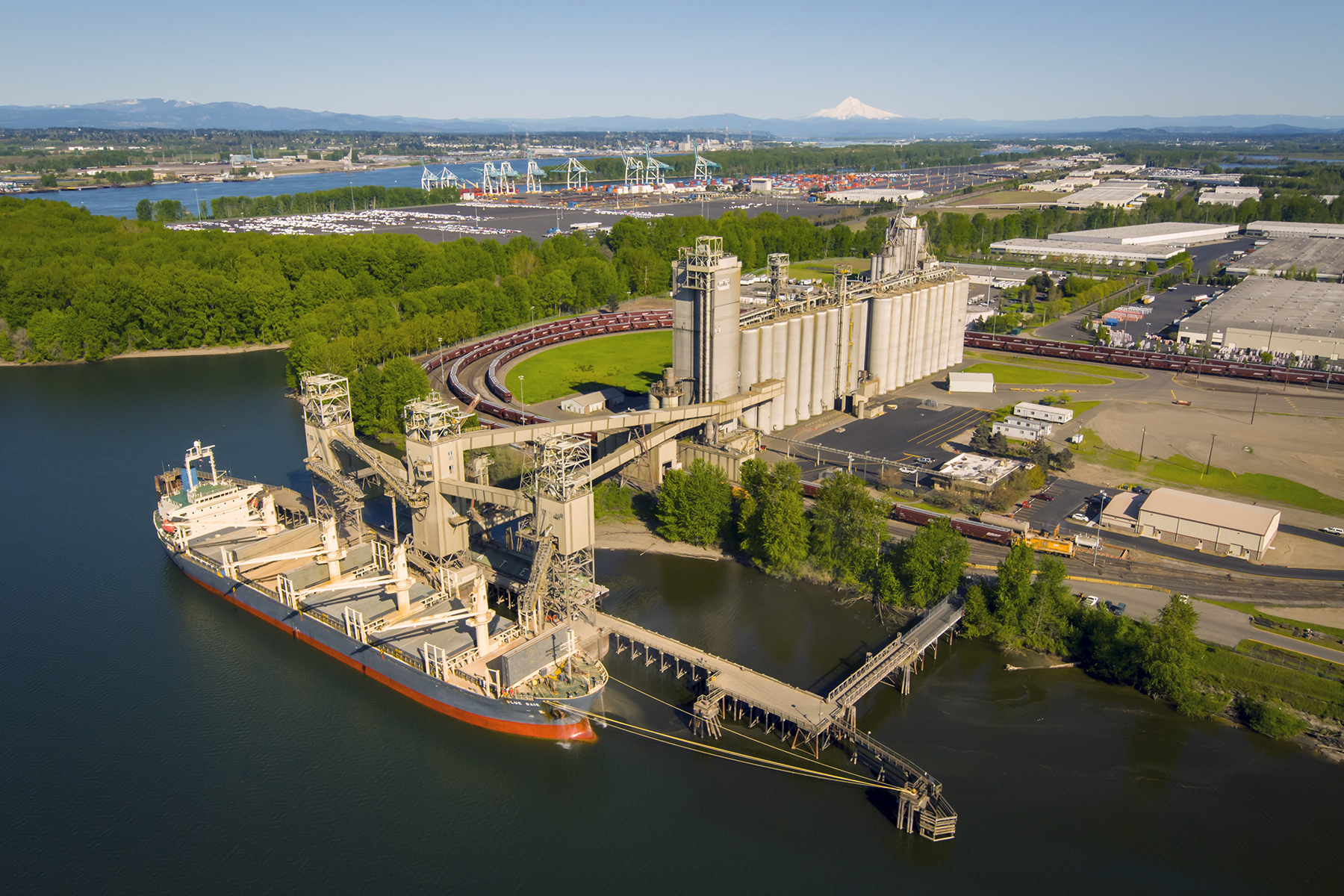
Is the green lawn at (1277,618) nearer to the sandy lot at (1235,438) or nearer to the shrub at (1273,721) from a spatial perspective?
the shrub at (1273,721)

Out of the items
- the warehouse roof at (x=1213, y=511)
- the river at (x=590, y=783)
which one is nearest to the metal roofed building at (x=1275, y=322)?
the warehouse roof at (x=1213, y=511)

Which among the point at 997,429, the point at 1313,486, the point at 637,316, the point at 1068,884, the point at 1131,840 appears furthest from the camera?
the point at 637,316

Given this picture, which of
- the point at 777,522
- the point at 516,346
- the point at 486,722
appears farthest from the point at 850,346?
the point at 486,722

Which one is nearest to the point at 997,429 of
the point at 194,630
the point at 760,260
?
the point at 194,630

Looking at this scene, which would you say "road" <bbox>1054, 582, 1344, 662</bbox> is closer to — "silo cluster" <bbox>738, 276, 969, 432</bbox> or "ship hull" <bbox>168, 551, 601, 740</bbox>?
"ship hull" <bbox>168, 551, 601, 740</bbox>

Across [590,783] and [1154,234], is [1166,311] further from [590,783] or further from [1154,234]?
[590,783]

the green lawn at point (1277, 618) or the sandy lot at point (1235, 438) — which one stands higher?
the sandy lot at point (1235, 438)

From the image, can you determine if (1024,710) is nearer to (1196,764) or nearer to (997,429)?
(1196,764)
